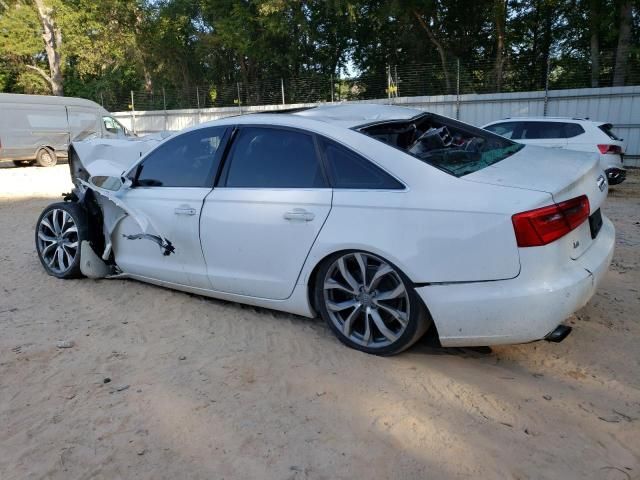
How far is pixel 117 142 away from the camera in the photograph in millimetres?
5746

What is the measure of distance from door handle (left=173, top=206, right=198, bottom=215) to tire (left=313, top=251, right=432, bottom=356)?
113cm

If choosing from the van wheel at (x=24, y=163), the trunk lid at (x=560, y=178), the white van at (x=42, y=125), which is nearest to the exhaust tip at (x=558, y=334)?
the trunk lid at (x=560, y=178)

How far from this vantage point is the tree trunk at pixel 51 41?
2842 centimetres

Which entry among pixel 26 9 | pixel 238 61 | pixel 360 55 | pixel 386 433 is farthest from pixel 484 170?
pixel 26 9

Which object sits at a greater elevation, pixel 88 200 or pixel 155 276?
pixel 88 200

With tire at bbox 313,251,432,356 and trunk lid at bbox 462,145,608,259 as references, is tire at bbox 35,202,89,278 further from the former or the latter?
trunk lid at bbox 462,145,608,259

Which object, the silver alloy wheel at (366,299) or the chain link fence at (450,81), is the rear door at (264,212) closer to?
the silver alloy wheel at (366,299)

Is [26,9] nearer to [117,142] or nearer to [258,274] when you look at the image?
[117,142]

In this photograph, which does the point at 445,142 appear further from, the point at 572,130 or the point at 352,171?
the point at 572,130

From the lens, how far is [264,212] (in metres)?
3.54

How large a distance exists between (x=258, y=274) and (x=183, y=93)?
75.0 feet

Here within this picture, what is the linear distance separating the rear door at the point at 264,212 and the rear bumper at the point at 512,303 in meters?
0.90

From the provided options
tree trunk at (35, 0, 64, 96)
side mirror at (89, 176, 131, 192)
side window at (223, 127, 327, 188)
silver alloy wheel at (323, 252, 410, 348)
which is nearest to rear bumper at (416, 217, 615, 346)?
silver alloy wheel at (323, 252, 410, 348)

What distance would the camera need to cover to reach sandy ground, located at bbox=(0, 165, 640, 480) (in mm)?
2355
